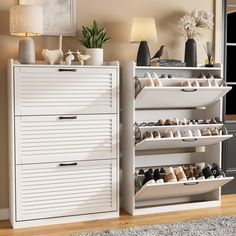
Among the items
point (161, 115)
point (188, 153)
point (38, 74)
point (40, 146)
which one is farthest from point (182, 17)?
point (40, 146)

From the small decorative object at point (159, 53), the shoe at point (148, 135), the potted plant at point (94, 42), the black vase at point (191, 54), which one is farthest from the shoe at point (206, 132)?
the potted plant at point (94, 42)

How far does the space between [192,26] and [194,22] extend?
48 millimetres

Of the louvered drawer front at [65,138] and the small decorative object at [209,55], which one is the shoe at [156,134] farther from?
the small decorative object at [209,55]

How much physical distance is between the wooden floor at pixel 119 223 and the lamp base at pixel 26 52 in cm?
131

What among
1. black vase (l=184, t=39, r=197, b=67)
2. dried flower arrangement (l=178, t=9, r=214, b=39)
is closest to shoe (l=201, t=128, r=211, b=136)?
black vase (l=184, t=39, r=197, b=67)

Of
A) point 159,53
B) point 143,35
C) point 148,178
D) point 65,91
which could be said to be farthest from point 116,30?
point 148,178

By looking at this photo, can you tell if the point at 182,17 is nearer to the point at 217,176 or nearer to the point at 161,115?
the point at 161,115

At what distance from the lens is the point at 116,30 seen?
4.04m

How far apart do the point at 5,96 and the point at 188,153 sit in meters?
1.77

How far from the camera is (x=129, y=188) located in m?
3.86

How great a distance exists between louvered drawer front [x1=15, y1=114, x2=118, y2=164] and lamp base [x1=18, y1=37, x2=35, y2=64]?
0.45 meters

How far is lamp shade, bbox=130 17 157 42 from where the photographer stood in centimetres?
385

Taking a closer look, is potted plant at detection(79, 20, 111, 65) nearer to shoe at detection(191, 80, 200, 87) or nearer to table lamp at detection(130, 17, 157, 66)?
table lamp at detection(130, 17, 157, 66)

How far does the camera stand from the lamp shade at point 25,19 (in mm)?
3424
